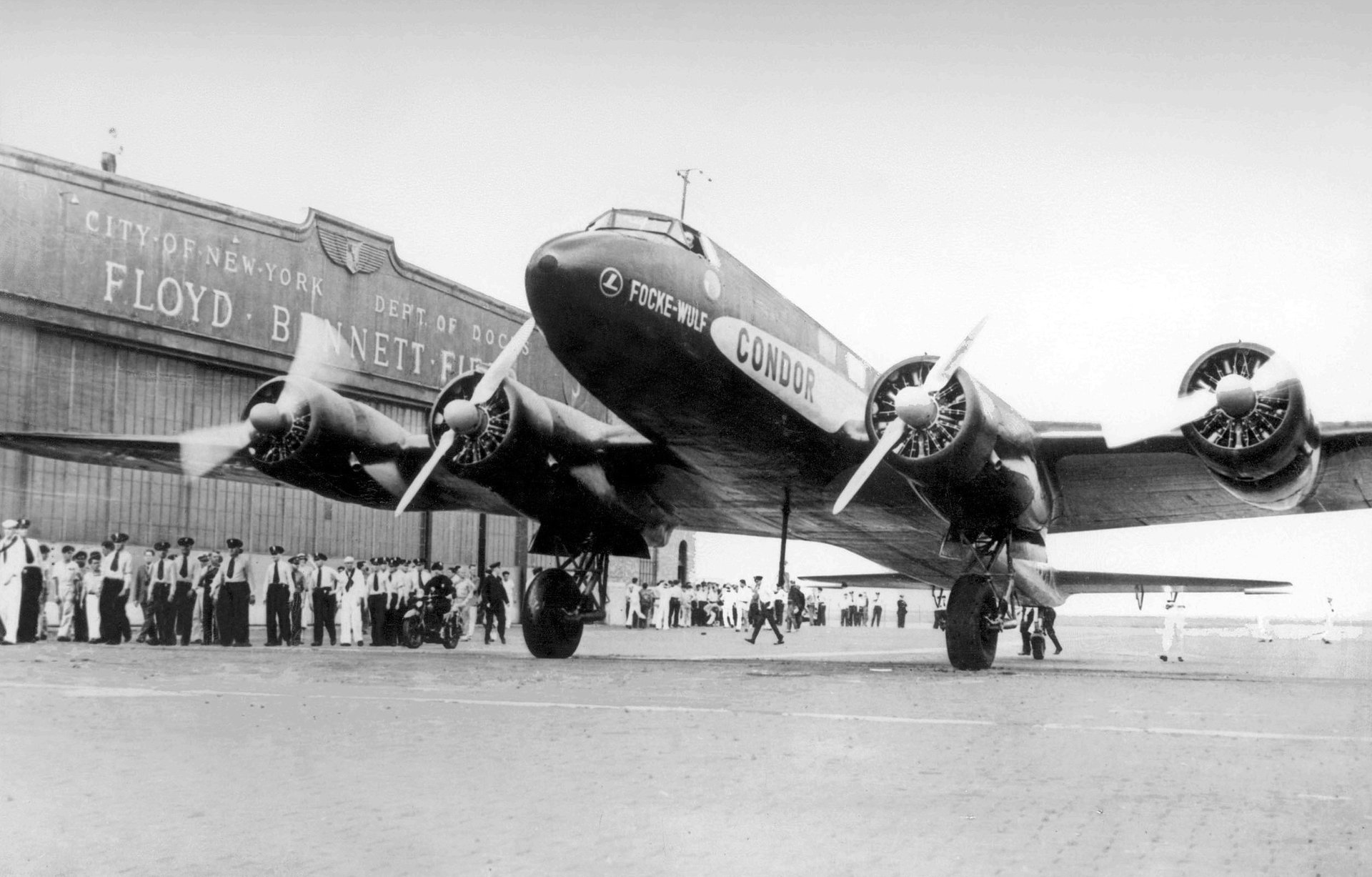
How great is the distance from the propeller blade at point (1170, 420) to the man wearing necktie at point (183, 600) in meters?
17.1

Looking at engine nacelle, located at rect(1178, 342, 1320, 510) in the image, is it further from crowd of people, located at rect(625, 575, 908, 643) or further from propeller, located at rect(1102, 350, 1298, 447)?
crowd of people, located at rect(625, 575, 908, 643)

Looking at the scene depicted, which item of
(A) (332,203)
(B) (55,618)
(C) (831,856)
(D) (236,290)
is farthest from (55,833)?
(B) (55,618)

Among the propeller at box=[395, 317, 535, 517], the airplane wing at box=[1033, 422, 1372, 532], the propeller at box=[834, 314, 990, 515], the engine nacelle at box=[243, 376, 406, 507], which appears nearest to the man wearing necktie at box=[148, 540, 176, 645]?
the engine nacelle at box=[243, 376, 406, 507]

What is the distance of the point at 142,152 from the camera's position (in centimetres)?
1033

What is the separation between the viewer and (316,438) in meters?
17.3

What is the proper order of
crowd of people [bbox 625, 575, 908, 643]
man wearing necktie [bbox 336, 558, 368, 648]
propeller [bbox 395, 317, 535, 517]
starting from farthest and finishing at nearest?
crowd of people [bbox 625, 575, 908, 643], man wearing necktie [bbox 336, 558, 368, 648], propeller [bbox 395, 317, 535, 517]

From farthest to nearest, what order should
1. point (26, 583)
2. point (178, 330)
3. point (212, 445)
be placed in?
point (178, 330) → point (26, 583) → point (212, 445)

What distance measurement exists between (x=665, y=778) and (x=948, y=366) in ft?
29.3

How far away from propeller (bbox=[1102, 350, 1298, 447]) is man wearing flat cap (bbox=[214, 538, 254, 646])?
653 inches

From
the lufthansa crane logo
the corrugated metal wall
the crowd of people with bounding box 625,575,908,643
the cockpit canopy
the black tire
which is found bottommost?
the crowd of people with bounding box 625,575,908,643

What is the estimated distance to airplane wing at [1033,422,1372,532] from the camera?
15.4m

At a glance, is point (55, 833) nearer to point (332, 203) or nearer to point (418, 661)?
point (332, 203)

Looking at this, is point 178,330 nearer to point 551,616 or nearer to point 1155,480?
point 551,616

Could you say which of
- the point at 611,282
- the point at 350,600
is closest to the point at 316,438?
the point at 611,282
